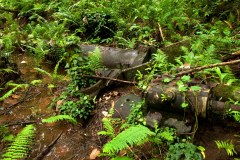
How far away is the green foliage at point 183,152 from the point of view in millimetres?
2908

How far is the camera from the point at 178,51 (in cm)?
482

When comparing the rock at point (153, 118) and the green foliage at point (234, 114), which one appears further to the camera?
the rock at point (153, 118)

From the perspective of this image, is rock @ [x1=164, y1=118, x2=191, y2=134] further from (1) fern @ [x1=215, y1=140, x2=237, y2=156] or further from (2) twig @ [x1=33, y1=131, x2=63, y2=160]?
(2) twig @ [x1=33, y1=131, x2=63, y2=160]

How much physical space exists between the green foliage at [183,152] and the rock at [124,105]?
1219mm

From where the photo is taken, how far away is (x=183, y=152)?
2975mm

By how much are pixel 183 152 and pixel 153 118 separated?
29.5 inches

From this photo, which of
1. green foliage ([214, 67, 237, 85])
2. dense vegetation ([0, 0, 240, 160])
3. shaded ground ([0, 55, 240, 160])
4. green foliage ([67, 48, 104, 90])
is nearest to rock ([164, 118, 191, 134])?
dense vegetation ([0, 0, 240, 160])

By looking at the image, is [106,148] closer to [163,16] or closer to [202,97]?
[202,97]

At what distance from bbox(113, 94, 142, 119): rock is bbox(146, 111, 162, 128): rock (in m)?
0.56

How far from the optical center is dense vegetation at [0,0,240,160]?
12.2 ft

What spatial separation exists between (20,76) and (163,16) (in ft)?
11.8

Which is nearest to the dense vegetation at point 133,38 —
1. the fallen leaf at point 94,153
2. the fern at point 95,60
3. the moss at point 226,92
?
the fern at point 95,60

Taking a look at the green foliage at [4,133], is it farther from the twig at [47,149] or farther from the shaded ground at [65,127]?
the twig at [47,149]

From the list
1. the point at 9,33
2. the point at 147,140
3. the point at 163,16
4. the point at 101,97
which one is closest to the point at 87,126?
the point at 101,97
